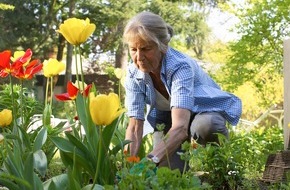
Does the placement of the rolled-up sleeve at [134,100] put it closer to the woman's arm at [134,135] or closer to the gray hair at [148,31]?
the woman's arm at [134,135]

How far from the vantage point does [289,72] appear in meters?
3.82

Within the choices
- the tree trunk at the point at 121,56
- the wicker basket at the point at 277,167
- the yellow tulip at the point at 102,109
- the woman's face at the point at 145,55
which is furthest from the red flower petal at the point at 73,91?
the tree trunk at the point at 121,56

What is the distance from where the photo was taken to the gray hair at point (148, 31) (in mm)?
2527

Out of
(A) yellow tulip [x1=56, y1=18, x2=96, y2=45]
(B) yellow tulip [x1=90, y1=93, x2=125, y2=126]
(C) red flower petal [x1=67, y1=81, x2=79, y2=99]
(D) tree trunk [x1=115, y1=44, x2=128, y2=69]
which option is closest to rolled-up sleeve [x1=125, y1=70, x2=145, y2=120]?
(C) red flower petal [x1=67, y1=81, x2=79, y2=99]

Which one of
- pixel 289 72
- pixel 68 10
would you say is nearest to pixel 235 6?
pixel 289 72

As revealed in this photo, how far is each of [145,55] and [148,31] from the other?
114 mm

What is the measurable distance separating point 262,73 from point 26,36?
30.5ft

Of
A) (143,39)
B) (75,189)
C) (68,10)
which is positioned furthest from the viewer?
(68,10)

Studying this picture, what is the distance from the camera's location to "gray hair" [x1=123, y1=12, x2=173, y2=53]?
8.29ft

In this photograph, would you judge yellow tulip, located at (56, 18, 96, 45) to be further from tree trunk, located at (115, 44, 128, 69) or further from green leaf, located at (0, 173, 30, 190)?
tree trunk, located at (115, 44, 128, 69)

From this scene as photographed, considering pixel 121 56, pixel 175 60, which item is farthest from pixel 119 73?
pixel 121 56

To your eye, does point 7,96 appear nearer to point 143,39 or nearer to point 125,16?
point 143,39

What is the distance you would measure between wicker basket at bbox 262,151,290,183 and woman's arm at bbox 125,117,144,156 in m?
0.78

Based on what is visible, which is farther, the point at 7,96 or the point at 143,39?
the point at 7,96
